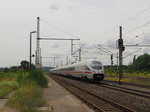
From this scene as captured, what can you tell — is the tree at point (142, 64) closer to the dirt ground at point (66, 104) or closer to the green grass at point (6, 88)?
the green grass at point (6, 88)

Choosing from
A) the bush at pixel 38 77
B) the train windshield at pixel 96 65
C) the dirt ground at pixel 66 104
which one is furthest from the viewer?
the train windshield at pixel 96 65

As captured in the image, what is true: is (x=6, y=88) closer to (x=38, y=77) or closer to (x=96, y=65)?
(x=38, y=77)

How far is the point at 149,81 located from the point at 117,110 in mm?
19146

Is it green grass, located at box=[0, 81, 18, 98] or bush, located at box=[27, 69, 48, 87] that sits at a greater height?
bush, located at box=[27, 69, 48, 87]

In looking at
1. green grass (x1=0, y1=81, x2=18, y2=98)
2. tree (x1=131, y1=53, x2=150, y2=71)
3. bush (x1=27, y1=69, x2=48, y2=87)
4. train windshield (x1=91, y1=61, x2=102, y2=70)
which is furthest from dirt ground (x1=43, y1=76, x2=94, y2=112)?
tree (x1=131, y1=53, x2=150, y2=71)

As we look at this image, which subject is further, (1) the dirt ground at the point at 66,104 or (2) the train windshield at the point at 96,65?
(2) the train windshield at the point at 96,65

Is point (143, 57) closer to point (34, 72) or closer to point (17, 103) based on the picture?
point (34, 72)

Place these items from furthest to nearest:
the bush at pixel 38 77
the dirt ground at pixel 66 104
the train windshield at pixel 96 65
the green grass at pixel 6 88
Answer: the train windshield at pixel 96 65, the bush at pixel 38 77, the green grass at pixel 6 88, the dirt ground at pixel 66 104

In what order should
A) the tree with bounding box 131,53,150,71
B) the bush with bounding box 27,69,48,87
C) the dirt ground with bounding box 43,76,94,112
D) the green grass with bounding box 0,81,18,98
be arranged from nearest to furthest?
the dirt ground with bounding box 43,76,94,112 < the green grass with bounding box 0,81,18,98 < the bush with bounding box 27,69,48,87 < the tree with bounding box 131,53,150,71

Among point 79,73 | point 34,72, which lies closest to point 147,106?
point 34,72

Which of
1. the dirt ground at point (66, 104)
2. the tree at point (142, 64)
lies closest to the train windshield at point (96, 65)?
the dirt ground at point (66, 104)

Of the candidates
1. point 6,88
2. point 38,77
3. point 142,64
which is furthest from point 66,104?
point 142,64

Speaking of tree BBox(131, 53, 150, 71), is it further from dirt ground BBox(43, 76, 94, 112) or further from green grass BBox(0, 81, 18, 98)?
dirt ground BBox(43, 76, 94, 112)

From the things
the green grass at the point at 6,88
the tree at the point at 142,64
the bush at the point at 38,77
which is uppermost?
the tree at the point at 142,64
